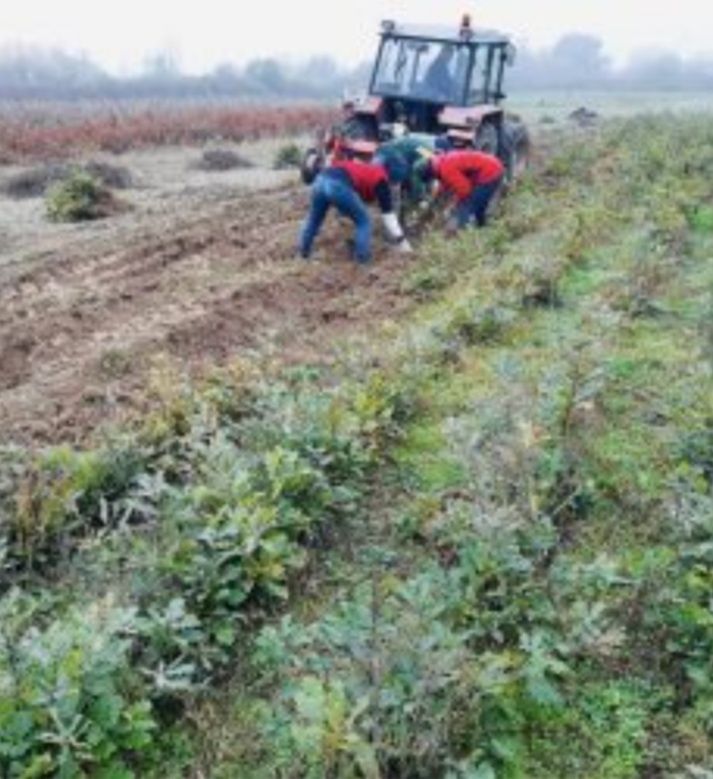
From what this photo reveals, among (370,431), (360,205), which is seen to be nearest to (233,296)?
(360,205)

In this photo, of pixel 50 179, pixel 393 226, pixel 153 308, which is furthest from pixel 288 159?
pixel 153 308

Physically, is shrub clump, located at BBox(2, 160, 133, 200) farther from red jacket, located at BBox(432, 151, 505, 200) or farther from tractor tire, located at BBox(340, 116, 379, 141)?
red jacket, located at BBox(432, 151, 505, 200)

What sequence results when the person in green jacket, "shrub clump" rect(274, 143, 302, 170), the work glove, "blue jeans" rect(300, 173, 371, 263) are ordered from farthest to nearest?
"shrub clump" rect(274, 143, 302, 170)
the person in green jacket
the work glove
"blue jeans" rect(300, 173, 371, 263)

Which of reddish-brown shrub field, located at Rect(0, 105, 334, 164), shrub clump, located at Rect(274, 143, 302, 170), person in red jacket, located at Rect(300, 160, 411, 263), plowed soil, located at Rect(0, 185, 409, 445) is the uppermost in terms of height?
person in red jacket, located at Rect(300, 160, 411, 263)

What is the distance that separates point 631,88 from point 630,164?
57.1m

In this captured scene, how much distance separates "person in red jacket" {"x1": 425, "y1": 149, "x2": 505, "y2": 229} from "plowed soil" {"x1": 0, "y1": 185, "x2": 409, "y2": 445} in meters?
1.03

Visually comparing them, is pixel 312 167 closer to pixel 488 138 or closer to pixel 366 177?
pixel 488 138

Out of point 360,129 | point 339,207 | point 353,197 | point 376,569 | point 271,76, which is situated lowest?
point 271,76

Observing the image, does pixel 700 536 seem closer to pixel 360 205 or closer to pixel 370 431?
pixel 370 431

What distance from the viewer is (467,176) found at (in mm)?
11219

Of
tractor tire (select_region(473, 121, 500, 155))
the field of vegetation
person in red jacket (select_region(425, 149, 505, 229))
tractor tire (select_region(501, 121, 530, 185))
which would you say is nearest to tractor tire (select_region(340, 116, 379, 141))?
tractor tire (select_region(473, 121, 500, 155))

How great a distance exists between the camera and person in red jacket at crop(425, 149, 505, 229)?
11086mm

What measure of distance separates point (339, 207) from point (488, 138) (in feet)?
14.6

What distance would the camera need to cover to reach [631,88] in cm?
6925
